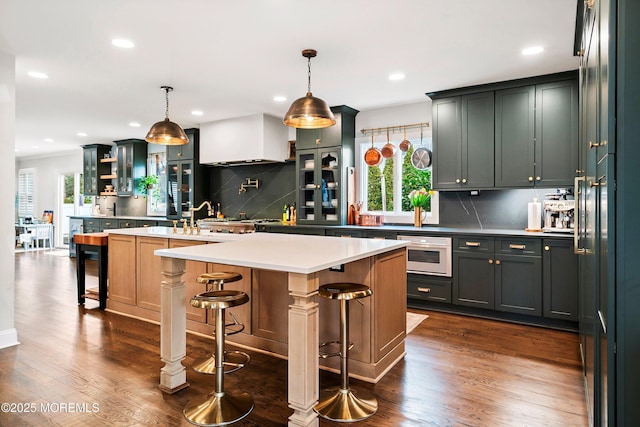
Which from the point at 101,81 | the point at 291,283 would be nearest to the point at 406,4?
the point at 291,283

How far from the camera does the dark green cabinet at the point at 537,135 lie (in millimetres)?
3963

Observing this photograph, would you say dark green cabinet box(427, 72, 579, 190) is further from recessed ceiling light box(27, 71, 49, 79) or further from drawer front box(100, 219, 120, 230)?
drawer front box(100, 219, 120, 230)

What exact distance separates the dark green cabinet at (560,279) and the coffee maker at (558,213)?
0.28 meters

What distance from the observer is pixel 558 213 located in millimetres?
4098

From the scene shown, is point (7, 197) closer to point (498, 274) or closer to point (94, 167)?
point (498, 274)

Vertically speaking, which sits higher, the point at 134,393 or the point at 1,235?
the point at 1,235

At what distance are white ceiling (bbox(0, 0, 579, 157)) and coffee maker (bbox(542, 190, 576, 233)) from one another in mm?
1297

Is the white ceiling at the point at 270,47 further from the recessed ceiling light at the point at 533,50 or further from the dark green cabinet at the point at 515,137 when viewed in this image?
the dark green cabinet at the point at 515,137

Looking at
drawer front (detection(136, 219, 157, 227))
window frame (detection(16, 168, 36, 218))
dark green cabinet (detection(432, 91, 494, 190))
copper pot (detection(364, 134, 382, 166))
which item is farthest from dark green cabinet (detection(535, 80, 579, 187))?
window frame (detection(16, 168, 36, 218))

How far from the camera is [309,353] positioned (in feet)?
6.66

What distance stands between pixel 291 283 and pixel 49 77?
395 cm

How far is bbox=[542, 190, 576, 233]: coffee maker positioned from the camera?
397cm

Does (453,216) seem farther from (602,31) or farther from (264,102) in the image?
(602,31)

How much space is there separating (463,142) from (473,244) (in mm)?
1187
